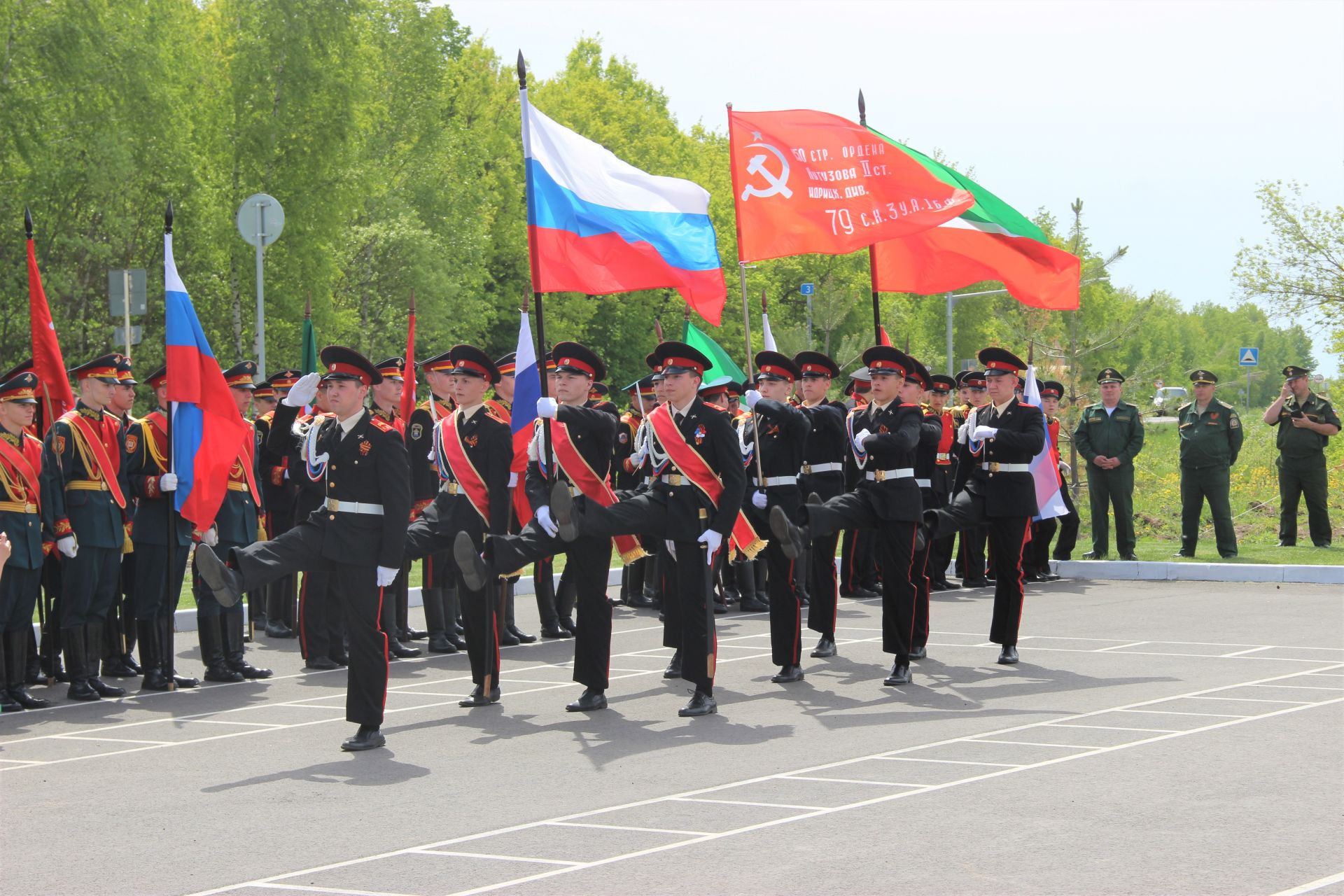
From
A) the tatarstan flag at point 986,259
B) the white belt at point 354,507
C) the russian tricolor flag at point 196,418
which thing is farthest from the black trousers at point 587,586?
the tatarstan flag at point 986,259

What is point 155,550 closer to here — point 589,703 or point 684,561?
point 589,703

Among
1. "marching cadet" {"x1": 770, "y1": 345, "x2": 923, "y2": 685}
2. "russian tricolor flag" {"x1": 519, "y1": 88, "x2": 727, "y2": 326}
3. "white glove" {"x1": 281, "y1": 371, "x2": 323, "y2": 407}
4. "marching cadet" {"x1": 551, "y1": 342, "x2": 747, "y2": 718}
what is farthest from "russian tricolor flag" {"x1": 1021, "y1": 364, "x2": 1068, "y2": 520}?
"white glove" {"x1": 281, "y1": 371, "x2": 323, "y2": 407}

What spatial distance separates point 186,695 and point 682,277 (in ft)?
13.6

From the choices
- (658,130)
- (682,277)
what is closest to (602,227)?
(682,277)

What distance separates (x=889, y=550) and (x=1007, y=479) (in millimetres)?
1180

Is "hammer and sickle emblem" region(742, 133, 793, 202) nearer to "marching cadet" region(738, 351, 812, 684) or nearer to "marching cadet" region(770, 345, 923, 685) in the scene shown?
"marching cadet" region(738, 351, 812, 684)

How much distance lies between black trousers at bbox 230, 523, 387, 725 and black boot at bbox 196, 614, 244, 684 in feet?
8.18

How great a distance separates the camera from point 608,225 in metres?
10.0

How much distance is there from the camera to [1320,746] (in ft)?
25.6

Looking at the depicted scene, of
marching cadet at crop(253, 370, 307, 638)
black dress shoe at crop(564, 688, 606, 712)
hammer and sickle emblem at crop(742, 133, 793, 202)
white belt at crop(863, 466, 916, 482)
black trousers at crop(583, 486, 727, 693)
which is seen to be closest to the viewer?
black trousers at crop(583, 486, 727, 693)

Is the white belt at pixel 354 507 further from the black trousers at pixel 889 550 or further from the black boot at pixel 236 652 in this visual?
the black trousers at pixel 889 550

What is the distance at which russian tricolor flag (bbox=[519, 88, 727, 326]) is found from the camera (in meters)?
9.79

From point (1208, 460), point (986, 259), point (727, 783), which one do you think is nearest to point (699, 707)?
point (727, 783)

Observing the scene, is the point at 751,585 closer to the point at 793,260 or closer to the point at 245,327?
the point at 245,327
